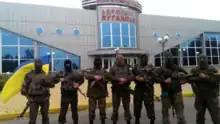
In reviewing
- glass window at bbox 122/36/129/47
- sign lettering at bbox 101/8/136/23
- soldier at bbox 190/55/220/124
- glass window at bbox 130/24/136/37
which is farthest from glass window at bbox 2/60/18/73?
soldier at bbox 190/55/220/124

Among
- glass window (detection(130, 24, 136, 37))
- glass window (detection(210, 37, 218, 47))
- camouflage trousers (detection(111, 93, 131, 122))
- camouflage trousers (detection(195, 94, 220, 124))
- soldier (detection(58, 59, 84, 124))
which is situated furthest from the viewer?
glass window (detection(210, 37, 218, 47))

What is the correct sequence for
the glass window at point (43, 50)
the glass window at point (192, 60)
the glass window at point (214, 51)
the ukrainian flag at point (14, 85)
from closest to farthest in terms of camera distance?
the ukrainian flag at point (14, 85)
the glass window at point (43, 50)
the glass window at point (192, 60)
the glass window at point (214, 51)

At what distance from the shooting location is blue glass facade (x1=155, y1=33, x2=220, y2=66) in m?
39.9

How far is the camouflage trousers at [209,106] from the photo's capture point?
5.68m

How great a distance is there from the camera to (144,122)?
737cm

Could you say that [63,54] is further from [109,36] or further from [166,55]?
[166,55]

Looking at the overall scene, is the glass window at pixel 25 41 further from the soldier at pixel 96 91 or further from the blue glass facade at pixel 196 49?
the soldier at pixel 96 91

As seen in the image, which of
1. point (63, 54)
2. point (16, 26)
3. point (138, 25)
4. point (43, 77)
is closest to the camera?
point (43, 77)

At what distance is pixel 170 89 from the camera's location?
6.14 metres

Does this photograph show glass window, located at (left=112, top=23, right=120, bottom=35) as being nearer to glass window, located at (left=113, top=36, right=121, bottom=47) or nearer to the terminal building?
the terminal building

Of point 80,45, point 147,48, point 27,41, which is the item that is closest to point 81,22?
point 80,45

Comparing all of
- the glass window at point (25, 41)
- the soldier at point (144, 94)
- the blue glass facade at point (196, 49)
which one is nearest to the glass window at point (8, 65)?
the glass window at point (25, 41)

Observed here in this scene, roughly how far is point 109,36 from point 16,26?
35.6 feet

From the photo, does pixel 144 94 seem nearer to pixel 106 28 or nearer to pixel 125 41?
pixel 106 28
